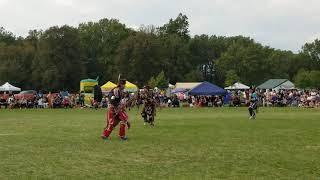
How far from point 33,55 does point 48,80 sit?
1100cm

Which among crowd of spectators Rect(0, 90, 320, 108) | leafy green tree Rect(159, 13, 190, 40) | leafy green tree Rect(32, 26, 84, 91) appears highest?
leafy green tree Rect(159, 13, 190, 40)

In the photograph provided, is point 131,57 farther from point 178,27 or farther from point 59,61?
point 178,27

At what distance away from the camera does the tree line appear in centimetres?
9631

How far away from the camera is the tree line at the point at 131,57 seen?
316 feet

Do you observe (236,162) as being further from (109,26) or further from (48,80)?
(109,26)

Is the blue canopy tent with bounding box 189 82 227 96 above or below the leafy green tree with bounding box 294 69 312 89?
below

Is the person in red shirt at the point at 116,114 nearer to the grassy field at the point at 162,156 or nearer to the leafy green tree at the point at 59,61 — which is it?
the grassy field at the point at 162,156

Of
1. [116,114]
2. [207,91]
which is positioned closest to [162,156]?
[116,114]

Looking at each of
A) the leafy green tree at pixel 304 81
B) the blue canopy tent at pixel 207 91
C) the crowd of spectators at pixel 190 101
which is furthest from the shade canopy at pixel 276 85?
the blue canopy tent at pixel 207 91

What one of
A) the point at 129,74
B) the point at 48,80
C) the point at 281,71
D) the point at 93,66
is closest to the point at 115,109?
the point at 48,80

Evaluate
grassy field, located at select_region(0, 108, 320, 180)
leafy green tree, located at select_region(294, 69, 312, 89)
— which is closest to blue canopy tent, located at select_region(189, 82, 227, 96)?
grassy field, located at select_region(0, 108, 320, 180)

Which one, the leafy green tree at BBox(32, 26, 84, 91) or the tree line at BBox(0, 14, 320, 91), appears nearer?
the leafy green tree at BBox(32, 26, 84, 91)

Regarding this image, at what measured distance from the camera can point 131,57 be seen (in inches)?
4003

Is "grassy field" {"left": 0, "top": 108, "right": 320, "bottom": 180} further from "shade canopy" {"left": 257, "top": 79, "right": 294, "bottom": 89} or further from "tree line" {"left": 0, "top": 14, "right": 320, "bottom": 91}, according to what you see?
"shade canopy" {"left": 257, "top": 79, "right": 294, "bottom": 89}
